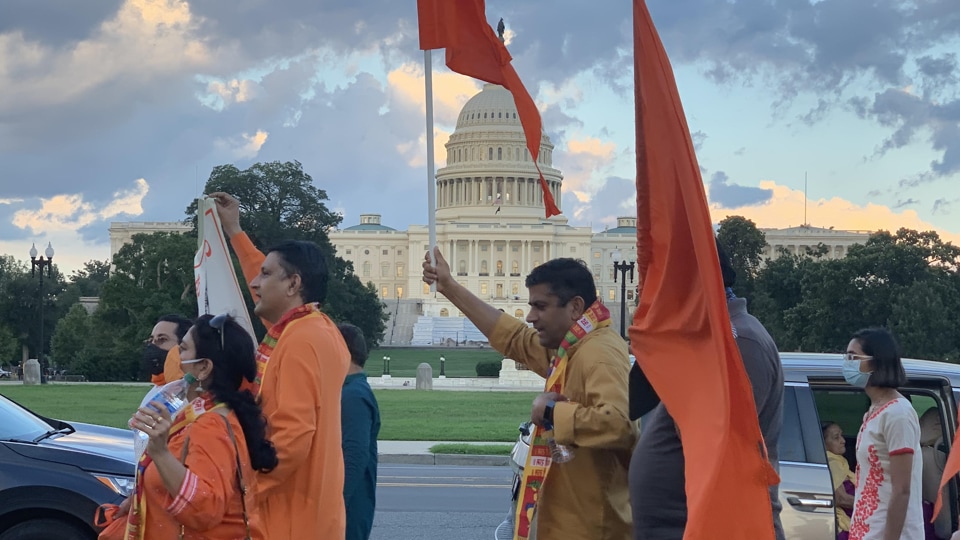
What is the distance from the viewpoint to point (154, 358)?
6.73 meters

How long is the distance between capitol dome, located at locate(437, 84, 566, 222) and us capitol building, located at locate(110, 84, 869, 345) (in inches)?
4.2

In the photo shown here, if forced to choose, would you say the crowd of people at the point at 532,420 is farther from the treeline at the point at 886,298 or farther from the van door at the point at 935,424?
the treeline at the point at 886,298

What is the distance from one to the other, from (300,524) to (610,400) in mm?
1242

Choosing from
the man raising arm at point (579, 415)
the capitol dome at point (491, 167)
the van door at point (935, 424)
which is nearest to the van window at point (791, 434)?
the van door at point (935, 424)

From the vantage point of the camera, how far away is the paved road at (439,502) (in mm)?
10734


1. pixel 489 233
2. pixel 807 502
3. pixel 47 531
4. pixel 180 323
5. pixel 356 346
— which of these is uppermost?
pixel 489 233

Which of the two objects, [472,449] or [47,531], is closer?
[47,531]

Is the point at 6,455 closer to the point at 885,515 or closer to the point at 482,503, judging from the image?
the point at 885,515

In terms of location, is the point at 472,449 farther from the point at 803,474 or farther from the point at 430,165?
the point at 430,165

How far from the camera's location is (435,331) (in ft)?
347

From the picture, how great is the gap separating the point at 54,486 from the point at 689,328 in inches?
160

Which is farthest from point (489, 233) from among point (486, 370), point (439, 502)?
point (439, 502)

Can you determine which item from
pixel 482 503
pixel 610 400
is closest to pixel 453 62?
pixel 610 400

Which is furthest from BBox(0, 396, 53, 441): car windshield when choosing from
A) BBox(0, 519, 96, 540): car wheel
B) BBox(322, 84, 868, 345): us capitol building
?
BBox(322, 84, 868, 345): us capitol building
